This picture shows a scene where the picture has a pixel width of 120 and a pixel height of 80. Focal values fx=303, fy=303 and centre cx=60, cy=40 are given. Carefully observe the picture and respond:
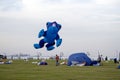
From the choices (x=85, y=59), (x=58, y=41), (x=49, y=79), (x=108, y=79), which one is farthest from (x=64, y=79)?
(x=85, y=59)

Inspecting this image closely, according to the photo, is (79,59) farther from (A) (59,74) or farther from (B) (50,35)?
(A) (59,74)

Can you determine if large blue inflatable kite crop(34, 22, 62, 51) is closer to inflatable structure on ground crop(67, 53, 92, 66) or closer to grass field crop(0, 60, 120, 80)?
inflatable structure on ground crop(67, 53, 92, 66)

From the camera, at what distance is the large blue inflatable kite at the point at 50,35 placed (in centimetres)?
3669

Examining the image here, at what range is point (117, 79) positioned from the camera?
18.3m

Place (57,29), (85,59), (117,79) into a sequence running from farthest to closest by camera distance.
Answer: (85,59), (57,29), (117,79)

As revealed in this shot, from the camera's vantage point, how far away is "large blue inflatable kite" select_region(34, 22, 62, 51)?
3669 centimetres

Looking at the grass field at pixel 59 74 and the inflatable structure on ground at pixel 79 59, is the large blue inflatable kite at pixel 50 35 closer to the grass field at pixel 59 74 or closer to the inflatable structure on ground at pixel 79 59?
the inflatable structure on ground at pixel 79 59

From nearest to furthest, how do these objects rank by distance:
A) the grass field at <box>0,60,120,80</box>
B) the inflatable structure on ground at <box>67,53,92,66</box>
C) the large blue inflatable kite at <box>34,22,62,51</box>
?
the grass field at <box>0,60,120,80</box> < the large blue inflatable kite at <box>34,22,62,51</box> < the inflatable structure on ground at <box>67,53,92,66</box>

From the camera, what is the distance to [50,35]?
120ft

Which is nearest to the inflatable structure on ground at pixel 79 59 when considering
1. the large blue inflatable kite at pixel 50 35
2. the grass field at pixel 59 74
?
the large blue inflatable kite at pixel 50 35

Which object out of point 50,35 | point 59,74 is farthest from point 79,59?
point 59,74

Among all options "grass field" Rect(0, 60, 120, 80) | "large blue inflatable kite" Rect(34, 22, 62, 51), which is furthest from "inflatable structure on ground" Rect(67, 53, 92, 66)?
"grass field" Rect(0, 60, 120, 80)

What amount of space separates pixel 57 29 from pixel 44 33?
182cm

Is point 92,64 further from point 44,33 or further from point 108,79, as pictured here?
point 108,79
